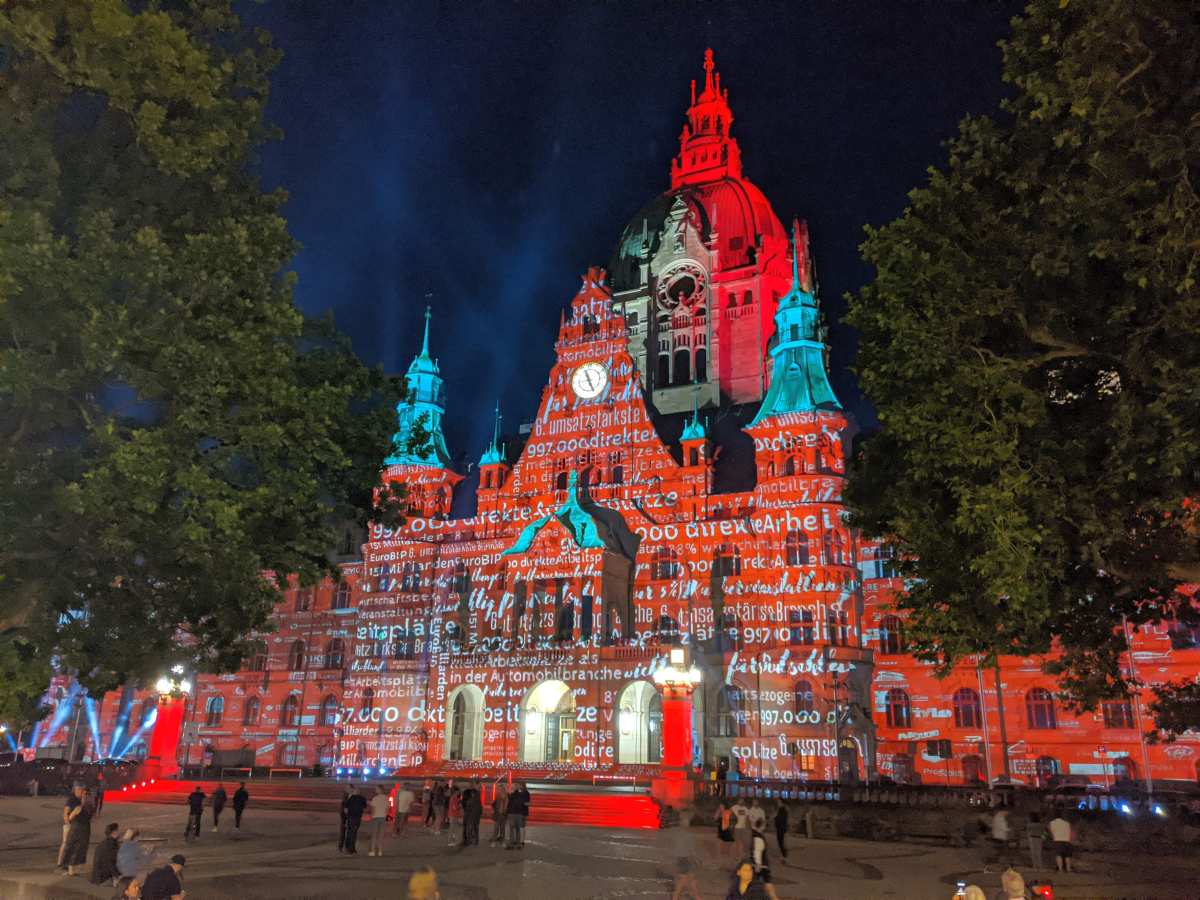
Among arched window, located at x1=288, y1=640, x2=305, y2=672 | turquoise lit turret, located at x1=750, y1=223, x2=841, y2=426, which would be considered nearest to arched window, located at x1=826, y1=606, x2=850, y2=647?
turquoise lit turret, located at x1=750, y1=223, x2=841, y2=426

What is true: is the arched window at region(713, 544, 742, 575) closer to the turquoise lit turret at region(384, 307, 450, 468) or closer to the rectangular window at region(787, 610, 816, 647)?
the rectangular window at region(787, 610, 816, 647)

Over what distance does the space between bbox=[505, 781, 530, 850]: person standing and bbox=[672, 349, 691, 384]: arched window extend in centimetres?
4273

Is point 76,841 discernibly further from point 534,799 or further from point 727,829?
point 534,799

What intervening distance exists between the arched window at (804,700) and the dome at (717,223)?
30693 mm

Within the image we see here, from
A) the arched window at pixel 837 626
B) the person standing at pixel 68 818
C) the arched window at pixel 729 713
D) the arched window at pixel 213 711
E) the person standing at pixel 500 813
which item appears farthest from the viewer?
the arched window at pixel 213 711

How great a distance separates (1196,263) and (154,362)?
15502 mm

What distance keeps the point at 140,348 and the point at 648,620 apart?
36.7 m

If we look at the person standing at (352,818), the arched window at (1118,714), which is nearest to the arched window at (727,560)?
the arched window at (1118,714)

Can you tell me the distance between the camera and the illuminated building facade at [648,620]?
4266 cm

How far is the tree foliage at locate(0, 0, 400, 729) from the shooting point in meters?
13.4

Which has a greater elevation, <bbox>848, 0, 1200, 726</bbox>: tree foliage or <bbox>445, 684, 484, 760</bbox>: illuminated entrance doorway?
<bbox>848, 0, 1200, 726</bbox>: tree foliage

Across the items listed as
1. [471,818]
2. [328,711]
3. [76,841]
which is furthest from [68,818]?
[328,711]

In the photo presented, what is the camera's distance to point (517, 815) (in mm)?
21953

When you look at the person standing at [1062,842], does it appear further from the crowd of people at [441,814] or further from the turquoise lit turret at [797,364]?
the turquoise lit turret at [797,364]
